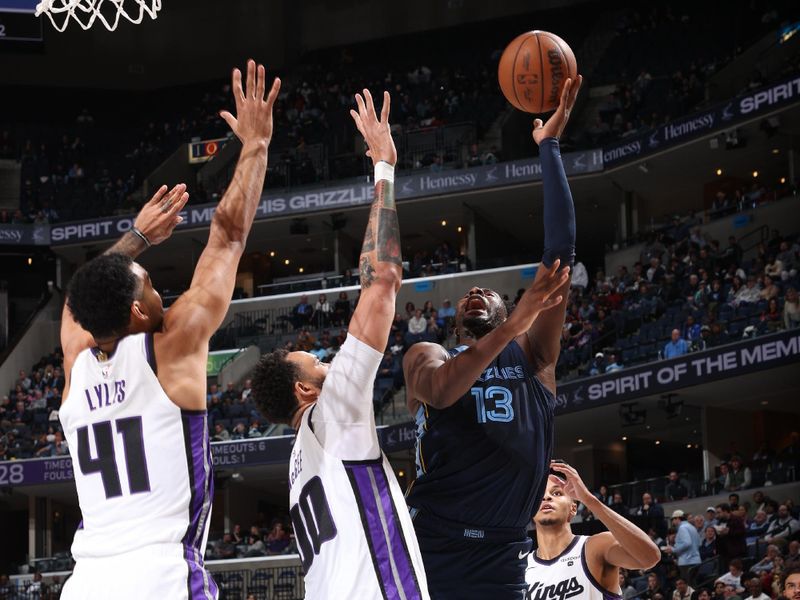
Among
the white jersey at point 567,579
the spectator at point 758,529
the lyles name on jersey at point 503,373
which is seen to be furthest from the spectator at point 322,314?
the lyles name on jersey at point 503,373

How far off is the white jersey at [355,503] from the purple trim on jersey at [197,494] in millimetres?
432

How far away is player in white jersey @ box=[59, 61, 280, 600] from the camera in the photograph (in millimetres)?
3875

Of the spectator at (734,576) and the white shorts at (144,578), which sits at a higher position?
the white shorts at (144,578)

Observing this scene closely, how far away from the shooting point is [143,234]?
484 cm

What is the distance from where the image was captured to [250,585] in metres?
23.5

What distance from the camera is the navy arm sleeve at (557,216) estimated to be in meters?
4.80

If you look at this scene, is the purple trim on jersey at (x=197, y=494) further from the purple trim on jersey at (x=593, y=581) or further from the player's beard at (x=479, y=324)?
the purple trim on jersey at (x=593, y=581)

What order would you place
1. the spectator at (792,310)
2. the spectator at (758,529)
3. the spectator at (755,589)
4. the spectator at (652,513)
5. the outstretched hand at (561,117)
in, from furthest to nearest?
1. the spectator at (792,310)
2. the spectator at (652,513)
3. the spectator at (758,529)
4. the spectator at (755,589)
5. the outstretched hand at (561,117)

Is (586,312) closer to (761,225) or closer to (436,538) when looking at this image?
(761,225)

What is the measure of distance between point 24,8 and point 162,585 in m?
15.7

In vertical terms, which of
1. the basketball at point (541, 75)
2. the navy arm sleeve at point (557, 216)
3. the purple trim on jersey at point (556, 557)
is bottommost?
the purple trim on jersey at point (556, 557)

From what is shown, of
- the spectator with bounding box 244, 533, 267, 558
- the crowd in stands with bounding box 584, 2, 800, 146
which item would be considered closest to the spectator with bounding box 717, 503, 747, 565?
the spectator with bounding box 244, 533, 267, 558

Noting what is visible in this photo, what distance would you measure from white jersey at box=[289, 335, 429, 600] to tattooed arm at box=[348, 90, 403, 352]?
0.08 meters

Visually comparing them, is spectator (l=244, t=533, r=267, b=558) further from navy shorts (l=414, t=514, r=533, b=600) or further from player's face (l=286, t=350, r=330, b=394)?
player's face (l=286, t=350, r=330, b=394)
